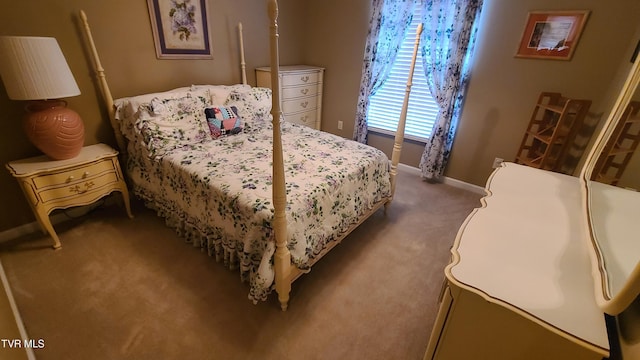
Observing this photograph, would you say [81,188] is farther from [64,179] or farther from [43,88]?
[43,88]

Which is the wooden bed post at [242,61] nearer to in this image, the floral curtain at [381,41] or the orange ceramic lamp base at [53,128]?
the floral curtain at [381,41]

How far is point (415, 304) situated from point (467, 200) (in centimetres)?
166

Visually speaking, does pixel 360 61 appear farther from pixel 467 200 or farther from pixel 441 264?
pixel 441 264

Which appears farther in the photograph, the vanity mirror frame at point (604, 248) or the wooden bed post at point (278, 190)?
the wooden bed post at point (278, 190)

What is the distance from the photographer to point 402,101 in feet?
10.8

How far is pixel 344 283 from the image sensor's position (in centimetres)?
179

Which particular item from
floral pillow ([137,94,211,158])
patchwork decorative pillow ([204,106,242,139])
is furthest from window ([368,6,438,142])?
floral pillow ([137,94,211,158])

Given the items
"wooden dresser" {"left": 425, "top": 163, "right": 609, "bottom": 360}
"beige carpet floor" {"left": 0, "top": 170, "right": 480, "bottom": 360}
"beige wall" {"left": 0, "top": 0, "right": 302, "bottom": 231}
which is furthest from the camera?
"beige wall" {"left": 0, "top": 0, "right": 302, "bottom": 231}

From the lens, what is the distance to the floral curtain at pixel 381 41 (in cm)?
292

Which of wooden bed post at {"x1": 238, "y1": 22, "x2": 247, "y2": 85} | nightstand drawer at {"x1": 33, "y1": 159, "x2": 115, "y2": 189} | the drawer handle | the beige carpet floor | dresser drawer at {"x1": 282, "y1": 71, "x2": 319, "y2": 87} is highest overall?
wooden bed post at {"x1": 238, "y1": 22, "x2": 247, "y2": 85}

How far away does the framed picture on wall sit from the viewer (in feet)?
7.18

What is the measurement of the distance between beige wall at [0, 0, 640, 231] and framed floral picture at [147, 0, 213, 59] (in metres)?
0.07

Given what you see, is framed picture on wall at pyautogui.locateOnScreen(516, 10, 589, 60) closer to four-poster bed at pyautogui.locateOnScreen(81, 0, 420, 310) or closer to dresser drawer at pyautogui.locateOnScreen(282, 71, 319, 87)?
four-poster bed at pyautogui.locateOnScreen(81, 0, 420, 310)

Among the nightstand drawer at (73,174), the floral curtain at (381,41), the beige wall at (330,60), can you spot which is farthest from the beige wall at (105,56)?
the floral curtain at (381,41)
